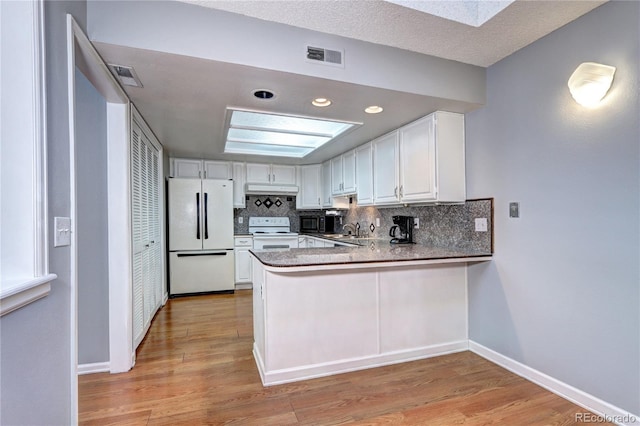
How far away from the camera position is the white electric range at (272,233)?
5.02 metres

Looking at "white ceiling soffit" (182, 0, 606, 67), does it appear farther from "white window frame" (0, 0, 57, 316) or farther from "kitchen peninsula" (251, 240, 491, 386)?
"kitchen peninsula" (251, 240, 491, 386)

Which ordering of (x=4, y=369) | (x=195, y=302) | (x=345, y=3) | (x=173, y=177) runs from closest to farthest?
(x=4, y=369), (x=345, y=3), (x=195, y=302), (x=173, y=177)

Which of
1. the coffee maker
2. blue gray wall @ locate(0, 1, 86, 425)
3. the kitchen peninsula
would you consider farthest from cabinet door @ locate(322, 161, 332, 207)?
blue gray wall @ locate(0, 1, 86, 425)

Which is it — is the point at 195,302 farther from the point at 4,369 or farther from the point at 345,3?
the point at 345,3

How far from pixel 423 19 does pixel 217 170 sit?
3.92 metres

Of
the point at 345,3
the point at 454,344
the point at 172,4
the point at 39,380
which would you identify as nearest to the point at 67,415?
the point at 39,380

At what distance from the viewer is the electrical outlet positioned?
2582mm

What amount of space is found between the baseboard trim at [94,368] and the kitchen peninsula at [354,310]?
112cm

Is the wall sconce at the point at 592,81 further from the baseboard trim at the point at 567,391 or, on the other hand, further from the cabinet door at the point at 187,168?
the cabinet door at the point at 187,168

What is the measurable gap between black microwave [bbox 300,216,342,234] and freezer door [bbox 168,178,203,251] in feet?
5.98

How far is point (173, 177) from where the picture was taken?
15.5ft

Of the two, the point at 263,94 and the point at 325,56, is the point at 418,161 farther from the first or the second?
the point at 263,94

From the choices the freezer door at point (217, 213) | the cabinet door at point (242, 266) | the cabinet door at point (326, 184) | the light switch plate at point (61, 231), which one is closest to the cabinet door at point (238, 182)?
the freezer door at point (217, 213)

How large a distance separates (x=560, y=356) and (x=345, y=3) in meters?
2.58
